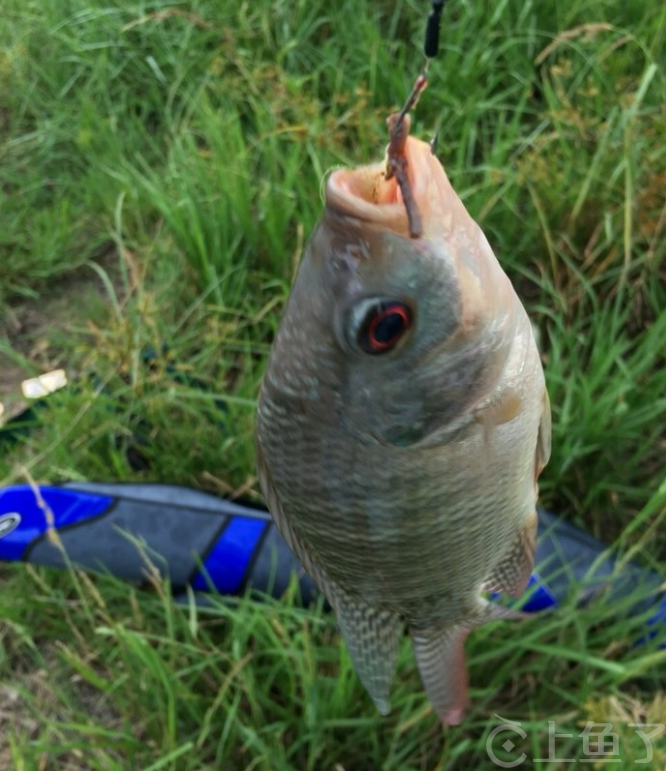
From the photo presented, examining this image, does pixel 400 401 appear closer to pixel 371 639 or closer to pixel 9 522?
pixel 371 639

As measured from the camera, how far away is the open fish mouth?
2.17 feet

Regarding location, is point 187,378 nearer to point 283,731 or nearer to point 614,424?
point 283,731

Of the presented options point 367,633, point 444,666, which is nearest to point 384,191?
point 367,633

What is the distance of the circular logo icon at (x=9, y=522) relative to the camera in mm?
1843

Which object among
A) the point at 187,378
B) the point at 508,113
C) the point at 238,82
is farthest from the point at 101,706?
the point at 508,113

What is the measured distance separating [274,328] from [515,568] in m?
1.21

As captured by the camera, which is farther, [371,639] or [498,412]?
[371,639]

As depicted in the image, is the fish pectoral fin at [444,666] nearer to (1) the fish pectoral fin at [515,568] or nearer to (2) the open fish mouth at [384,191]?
(1) the fish pectoral fin at [515,568]

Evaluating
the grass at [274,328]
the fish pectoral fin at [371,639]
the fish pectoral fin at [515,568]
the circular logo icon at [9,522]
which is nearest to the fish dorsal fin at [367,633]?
the fish pectoral fin at [371,639]

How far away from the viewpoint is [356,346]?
0.72 m

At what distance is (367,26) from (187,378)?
4.47 ft

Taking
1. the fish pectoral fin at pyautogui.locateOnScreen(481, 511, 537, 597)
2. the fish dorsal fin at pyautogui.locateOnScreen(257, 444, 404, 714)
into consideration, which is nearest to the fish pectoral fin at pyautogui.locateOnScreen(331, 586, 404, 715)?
the fish dorsal fin at pyautogui.locateOnScreen(257, 444, 404, 714)

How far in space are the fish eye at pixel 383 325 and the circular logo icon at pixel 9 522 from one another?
148cm

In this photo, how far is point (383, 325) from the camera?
0.70m
